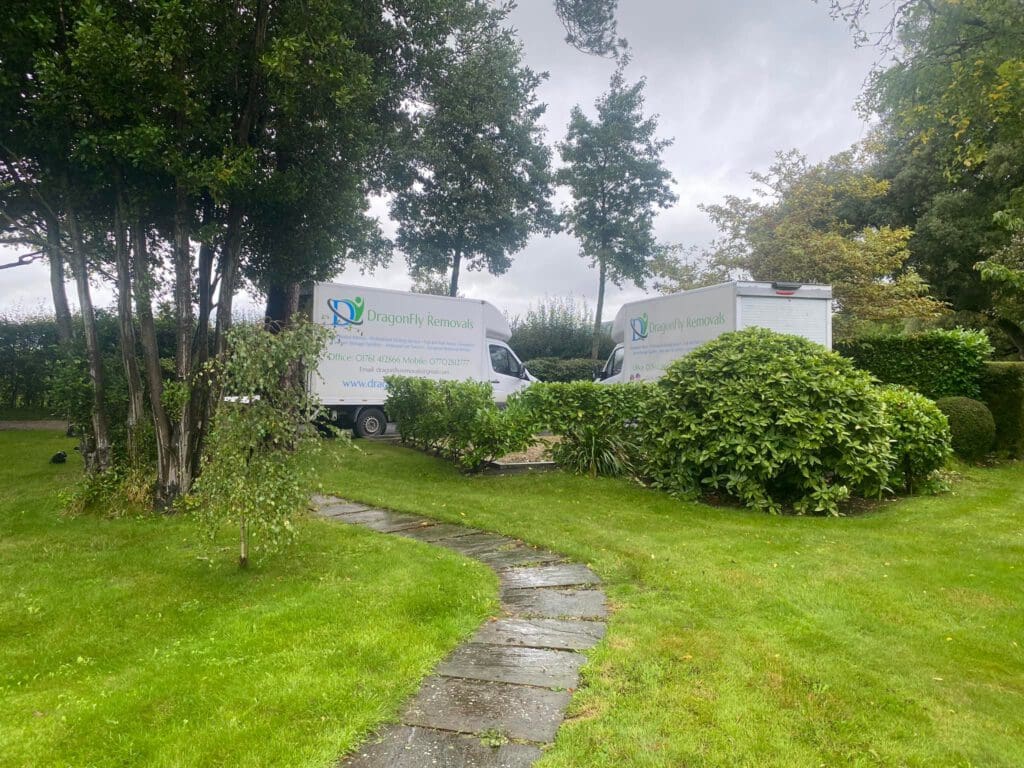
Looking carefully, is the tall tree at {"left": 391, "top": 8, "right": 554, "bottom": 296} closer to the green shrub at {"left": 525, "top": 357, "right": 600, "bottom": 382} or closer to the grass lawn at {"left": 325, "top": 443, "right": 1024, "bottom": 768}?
the green shrub at {"left": 525, "top": 357, "right": 600, "bottom": 382}

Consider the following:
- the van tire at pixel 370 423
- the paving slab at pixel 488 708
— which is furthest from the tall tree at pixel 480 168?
the paving slab at pixel 488 708

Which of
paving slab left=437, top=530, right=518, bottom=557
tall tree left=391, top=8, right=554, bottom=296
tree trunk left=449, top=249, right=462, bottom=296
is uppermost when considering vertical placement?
tall tree left=391, top=8, right=554, bottom=296

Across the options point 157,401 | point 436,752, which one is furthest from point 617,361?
point 436,752

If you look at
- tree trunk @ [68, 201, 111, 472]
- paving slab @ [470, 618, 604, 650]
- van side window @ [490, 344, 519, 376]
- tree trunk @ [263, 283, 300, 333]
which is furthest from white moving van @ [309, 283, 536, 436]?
paving slab @ [470, 618, 604, 650]

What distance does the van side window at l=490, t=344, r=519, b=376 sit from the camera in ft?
49.6

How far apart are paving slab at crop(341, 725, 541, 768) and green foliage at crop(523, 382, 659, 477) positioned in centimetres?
652

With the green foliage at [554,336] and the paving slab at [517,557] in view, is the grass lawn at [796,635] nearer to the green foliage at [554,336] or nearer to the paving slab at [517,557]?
the paving slab at [517,557]

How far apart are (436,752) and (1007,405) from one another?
12430 millimetres

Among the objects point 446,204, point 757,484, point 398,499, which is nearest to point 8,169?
point 398,499

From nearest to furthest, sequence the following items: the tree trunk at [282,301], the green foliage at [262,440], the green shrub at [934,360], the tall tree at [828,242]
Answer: the green foliage at [262,440], the green shrub at [934,360], the tree trunk at [282,301], the tall tree at [828,242]

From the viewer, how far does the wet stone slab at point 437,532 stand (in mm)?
5969

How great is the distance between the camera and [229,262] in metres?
7.77

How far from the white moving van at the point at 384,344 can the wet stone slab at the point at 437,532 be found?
6116mm

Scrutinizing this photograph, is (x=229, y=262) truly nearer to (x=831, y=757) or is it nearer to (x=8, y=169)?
(x=8, y=169)
